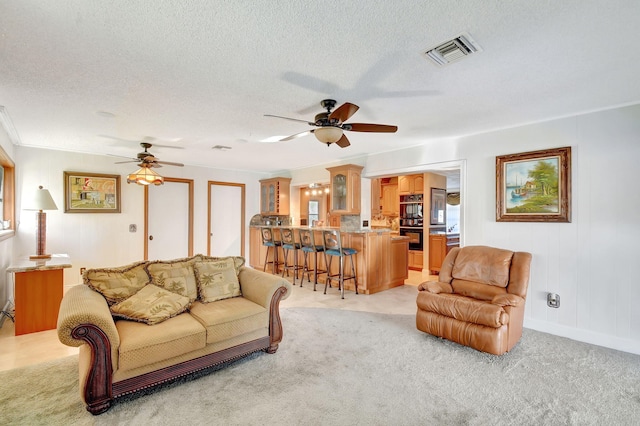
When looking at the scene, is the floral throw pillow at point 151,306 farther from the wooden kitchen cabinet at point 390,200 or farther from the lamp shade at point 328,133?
the wooden kitchen cabinet at point 390,200

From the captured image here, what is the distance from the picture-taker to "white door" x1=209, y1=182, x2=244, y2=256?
686 cm

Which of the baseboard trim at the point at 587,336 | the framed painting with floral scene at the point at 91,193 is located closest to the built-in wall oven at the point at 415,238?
the baseboard trim at the point at 587,336

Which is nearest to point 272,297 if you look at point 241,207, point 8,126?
point 8,126

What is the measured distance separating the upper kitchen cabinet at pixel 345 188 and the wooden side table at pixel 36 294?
394 centimetres

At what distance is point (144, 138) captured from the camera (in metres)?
4.30

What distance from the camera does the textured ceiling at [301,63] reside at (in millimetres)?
1654

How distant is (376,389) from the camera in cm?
228

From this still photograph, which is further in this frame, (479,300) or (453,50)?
(479,300)

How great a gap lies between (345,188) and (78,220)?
452 cm

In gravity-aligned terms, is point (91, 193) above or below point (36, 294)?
above

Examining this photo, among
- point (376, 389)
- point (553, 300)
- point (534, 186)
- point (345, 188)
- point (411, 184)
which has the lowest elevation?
point (376, 389)

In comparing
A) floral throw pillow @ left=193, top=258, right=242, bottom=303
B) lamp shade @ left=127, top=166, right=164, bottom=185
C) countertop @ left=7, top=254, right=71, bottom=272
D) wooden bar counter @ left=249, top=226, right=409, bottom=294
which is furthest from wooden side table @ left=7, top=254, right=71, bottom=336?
wooden bar counter @ left=249, top=226, right=409, bottom=294

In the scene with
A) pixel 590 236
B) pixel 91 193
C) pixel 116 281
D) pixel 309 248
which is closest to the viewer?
pixel 116 281

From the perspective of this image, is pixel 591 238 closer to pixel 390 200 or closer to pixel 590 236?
pixel 590 236
